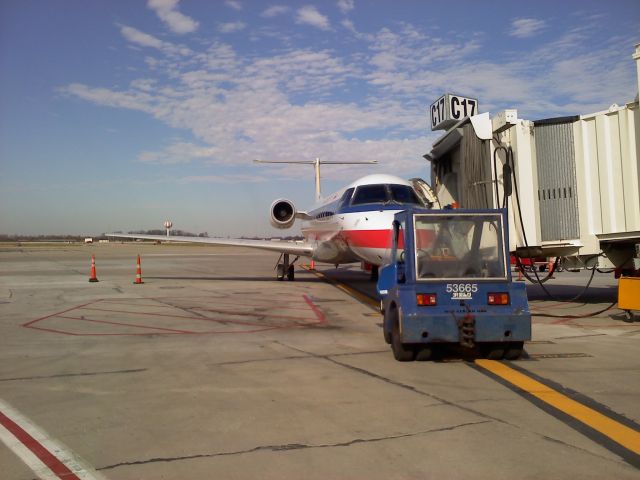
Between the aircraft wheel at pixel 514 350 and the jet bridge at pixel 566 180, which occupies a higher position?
the jet bridge at pixel 566 180

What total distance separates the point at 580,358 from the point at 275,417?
460cm

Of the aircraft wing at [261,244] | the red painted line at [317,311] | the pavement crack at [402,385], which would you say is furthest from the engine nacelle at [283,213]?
the pavement crack at [402,385]

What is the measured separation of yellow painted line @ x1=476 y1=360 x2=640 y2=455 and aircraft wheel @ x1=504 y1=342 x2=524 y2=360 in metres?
0.25

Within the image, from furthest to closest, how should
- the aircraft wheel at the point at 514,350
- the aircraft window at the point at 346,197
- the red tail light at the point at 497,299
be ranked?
the aircraft window at the point at 346,197 < the aircraft wheel at the point at 514,350 < the red tail light at the point at 497,299

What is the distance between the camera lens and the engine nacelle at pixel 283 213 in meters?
23.5

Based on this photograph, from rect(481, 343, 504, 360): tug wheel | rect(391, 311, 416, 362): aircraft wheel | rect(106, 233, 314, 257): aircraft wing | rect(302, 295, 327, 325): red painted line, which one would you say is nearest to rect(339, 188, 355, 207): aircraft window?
rect(302, 295, 327, 325): red painted line

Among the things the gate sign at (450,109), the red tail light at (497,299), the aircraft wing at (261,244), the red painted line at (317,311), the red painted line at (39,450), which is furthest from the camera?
the aircraft wing at (261,244)

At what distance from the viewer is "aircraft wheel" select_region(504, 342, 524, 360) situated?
282 inches

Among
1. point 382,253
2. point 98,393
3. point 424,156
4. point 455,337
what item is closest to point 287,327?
point 382,253

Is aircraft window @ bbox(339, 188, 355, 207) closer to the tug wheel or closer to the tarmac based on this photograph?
the tarmac

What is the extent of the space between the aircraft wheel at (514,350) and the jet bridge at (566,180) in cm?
412

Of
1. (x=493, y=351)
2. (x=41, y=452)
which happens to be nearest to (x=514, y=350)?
(x=493, y=351)

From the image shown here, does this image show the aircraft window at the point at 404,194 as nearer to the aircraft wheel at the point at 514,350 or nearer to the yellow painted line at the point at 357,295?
the yellow painted line at the point at 357,295

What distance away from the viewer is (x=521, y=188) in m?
11.3
